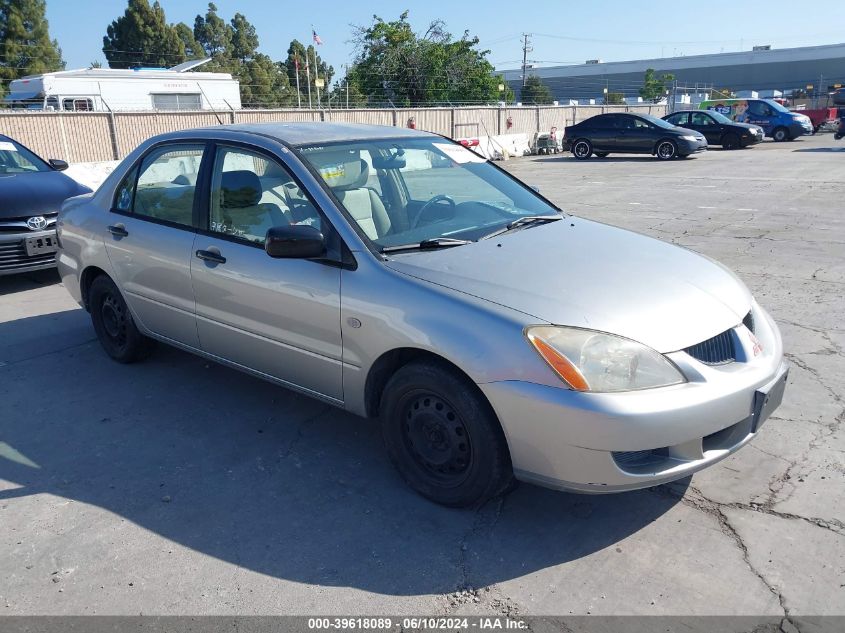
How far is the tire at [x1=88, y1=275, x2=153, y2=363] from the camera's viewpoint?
197 inches

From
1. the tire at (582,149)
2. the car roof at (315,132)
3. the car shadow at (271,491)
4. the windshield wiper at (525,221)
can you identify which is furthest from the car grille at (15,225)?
the tire at (582,149)

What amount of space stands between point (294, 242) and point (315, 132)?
1126 mm

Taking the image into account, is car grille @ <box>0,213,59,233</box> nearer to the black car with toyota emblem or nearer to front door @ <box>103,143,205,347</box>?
the black car with toyota emblem

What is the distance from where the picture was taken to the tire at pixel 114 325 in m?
5.02

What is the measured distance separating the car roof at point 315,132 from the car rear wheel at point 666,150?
19230mm

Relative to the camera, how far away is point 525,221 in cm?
404

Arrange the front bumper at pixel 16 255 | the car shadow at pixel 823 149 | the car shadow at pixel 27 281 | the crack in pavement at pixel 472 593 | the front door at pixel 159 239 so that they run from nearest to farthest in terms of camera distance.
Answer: the crack in pavement at pixel 472 593, the front door at pixel 159 239, the front bumper at pixel 16 255, the car shadow at pixel 27 281, the car shadow at pixel 823 149

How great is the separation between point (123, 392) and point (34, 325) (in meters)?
2.05

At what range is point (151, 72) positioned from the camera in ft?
78.7

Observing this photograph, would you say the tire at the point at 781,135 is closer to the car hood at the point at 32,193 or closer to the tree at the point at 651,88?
the car hood at the point at 32,193

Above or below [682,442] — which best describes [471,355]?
above

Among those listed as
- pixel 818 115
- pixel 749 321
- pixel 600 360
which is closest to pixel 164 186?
pixel 600 360

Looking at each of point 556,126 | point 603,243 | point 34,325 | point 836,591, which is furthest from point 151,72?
point 836,591

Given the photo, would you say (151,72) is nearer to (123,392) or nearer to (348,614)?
(123,392)
